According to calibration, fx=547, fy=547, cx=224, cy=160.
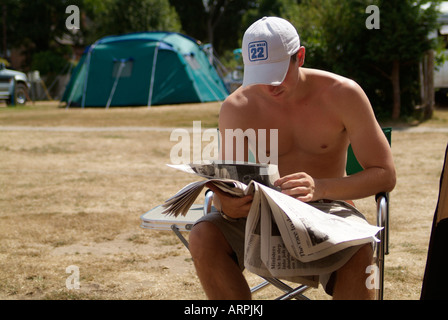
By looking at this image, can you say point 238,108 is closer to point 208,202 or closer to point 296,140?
point 296,140

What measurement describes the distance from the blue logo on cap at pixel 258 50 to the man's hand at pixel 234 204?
0.54 meters

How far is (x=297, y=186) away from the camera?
76.2 inches

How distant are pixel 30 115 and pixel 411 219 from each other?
42.8 feet

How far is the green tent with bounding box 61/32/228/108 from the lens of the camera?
17750 mm

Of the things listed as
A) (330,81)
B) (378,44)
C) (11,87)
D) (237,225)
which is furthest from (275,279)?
(11,87)

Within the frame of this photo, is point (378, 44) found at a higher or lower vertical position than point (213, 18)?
lower

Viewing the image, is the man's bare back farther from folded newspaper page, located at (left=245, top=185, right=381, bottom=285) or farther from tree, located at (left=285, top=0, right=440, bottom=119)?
tree, located at (left=285, top=0, right=440, bottom=119)

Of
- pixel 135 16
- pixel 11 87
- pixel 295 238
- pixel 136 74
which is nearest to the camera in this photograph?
pixel 295 238

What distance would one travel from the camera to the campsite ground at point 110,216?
3252 millimetres

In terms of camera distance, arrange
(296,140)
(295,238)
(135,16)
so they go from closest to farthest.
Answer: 1. (295,238)
2. (296,140)
3. (135,16)

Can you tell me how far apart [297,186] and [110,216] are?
3178mm

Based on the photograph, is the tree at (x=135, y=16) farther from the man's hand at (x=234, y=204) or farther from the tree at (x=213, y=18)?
the man's hand at (x=234, y=204)

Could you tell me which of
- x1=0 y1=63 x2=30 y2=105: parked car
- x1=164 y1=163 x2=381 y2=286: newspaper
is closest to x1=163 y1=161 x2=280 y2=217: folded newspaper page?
x1=164 y1=163 x2=381 y2=286: newspaper

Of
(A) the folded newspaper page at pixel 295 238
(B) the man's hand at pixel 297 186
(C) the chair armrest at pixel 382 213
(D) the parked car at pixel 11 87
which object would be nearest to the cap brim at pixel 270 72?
(B) the man's hand at pixel 297 186
